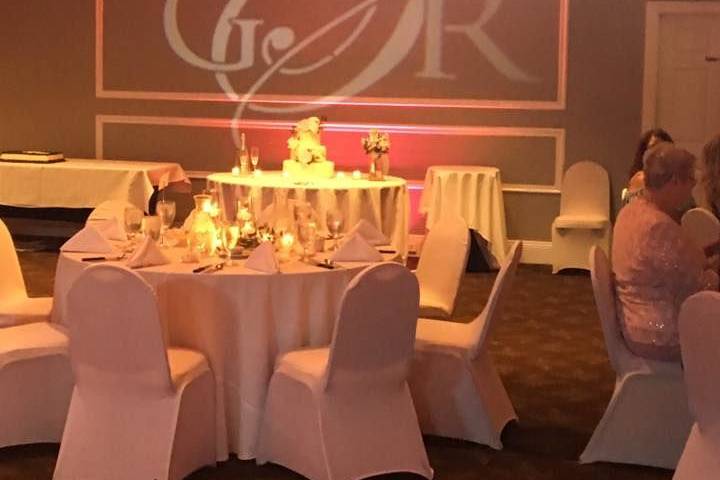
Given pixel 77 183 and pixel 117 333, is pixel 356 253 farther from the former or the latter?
pixel 77 183

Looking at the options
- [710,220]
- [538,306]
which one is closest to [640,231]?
[710,220]

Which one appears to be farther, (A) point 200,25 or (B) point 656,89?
(A) point 200,25

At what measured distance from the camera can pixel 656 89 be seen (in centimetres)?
920

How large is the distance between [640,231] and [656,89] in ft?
17.0

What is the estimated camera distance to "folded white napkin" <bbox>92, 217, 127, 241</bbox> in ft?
16.7

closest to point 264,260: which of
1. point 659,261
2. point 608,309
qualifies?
point 608,309

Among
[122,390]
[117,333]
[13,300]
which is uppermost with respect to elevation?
[117,333]

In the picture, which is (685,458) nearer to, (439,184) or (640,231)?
(640,231)

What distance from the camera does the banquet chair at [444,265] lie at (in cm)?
531

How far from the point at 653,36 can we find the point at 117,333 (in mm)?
6256

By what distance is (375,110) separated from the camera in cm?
978

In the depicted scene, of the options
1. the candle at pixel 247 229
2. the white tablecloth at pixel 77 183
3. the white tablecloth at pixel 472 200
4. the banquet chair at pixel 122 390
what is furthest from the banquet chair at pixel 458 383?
the white tablecloth at pixel 77 183

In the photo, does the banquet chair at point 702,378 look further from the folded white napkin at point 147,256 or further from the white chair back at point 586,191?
the white chair back at point 586,191

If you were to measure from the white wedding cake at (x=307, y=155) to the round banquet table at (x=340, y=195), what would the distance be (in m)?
0.08
